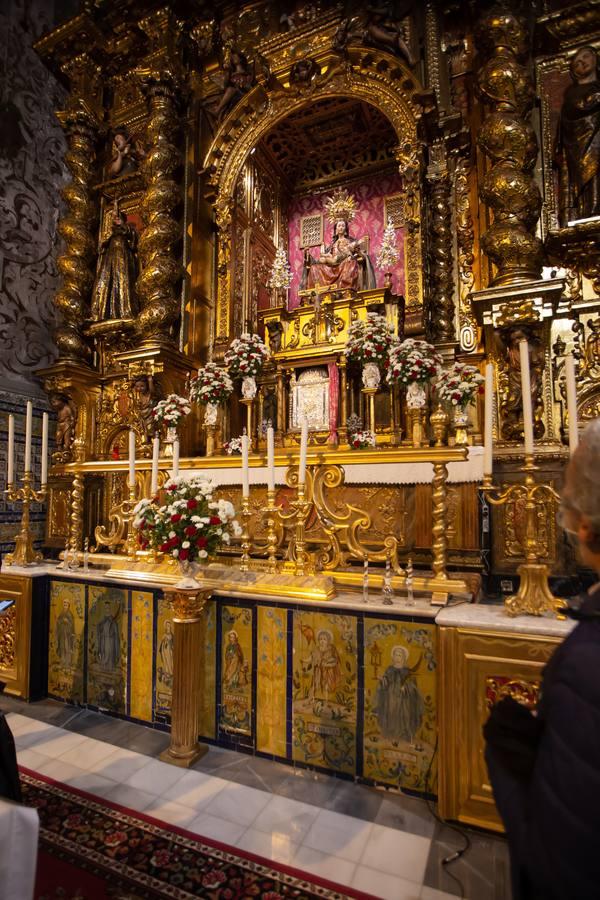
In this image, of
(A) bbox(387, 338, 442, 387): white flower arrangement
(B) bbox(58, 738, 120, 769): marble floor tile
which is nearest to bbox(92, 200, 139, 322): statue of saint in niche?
Result: (A) bbox(387, 338, 442, 387): white flower arrangement

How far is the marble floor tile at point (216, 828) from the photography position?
2162mm

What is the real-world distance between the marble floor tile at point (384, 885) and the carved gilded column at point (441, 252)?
5.77m

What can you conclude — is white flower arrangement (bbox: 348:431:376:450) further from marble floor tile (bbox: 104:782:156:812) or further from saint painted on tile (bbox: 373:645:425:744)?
marble floor tile (bbox: 104:782:156:812)

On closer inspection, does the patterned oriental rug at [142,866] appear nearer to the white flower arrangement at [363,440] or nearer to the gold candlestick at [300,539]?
the gold candlestick at [300,539]

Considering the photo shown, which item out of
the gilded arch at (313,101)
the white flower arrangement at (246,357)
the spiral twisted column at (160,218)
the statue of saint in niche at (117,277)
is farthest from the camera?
the statue of saint in niche at (117,277)

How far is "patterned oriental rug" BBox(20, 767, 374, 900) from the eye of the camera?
1855 mm

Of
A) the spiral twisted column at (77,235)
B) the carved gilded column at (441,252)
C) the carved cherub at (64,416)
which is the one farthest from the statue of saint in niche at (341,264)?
the carved cherub at (64,416)

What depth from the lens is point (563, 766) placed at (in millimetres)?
910

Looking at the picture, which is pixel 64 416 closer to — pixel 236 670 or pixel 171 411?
pixel 171 411

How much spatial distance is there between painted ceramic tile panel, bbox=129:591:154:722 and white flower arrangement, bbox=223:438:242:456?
2.96 metres

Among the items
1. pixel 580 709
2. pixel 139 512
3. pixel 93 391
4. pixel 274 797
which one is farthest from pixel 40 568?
pixel 93 391

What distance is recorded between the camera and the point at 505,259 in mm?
5684

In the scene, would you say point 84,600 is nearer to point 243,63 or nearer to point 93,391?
point 93,391

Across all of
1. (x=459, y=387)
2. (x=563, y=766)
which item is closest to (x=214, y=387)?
(x=459, y=387)
